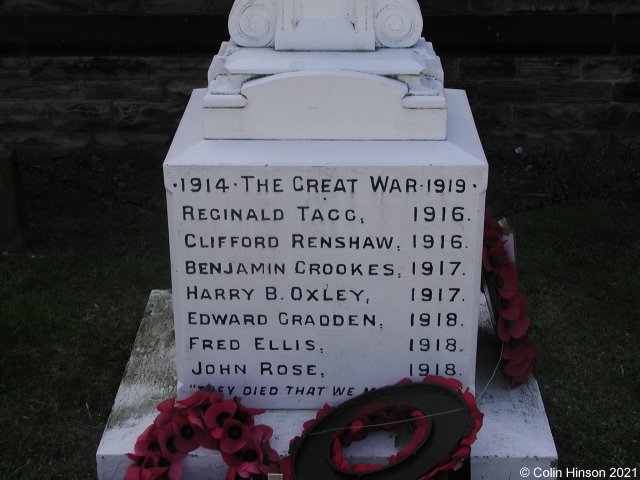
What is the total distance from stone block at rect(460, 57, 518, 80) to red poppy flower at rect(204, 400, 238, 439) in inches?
159

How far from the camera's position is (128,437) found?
359 cm

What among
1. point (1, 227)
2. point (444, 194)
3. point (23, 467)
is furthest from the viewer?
point (1, 227)

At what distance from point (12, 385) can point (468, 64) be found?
3.89 meters

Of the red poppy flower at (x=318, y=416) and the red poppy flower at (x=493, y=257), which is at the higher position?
the red poppy flower at (x=493, y=257)

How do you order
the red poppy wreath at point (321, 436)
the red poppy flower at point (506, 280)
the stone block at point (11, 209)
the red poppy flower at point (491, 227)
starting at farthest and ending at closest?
the stone block at point (11, 209) → the red poppy flower at point (491, 227) → the red poppy flower at point (506, 280) → the red poppy wreath at point (321, 436)

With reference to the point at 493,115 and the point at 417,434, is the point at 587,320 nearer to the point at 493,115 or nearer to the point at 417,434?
the point at 417,434

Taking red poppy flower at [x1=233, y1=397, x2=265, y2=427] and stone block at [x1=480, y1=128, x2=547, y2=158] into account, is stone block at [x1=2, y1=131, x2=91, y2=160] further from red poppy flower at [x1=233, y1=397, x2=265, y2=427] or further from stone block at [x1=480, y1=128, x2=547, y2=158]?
red poppy flower at [x1=233, y1=397, x2=265, y2=427]

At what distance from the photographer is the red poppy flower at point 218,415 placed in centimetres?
345

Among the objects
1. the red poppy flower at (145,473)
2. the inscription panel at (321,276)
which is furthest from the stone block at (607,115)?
the red poppy flower at (145,473)

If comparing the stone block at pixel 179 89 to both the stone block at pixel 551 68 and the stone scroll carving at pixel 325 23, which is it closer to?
the stone block at pixel 551 68

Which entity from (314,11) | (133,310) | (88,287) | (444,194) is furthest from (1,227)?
(444,194)

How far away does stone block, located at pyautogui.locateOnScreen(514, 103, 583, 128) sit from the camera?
7039 mm

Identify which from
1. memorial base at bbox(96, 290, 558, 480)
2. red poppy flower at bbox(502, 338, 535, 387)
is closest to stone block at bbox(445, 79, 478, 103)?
memorial base at bbox(96, 290, 558, 480)

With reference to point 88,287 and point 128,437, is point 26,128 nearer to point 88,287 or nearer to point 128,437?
point 88,287
